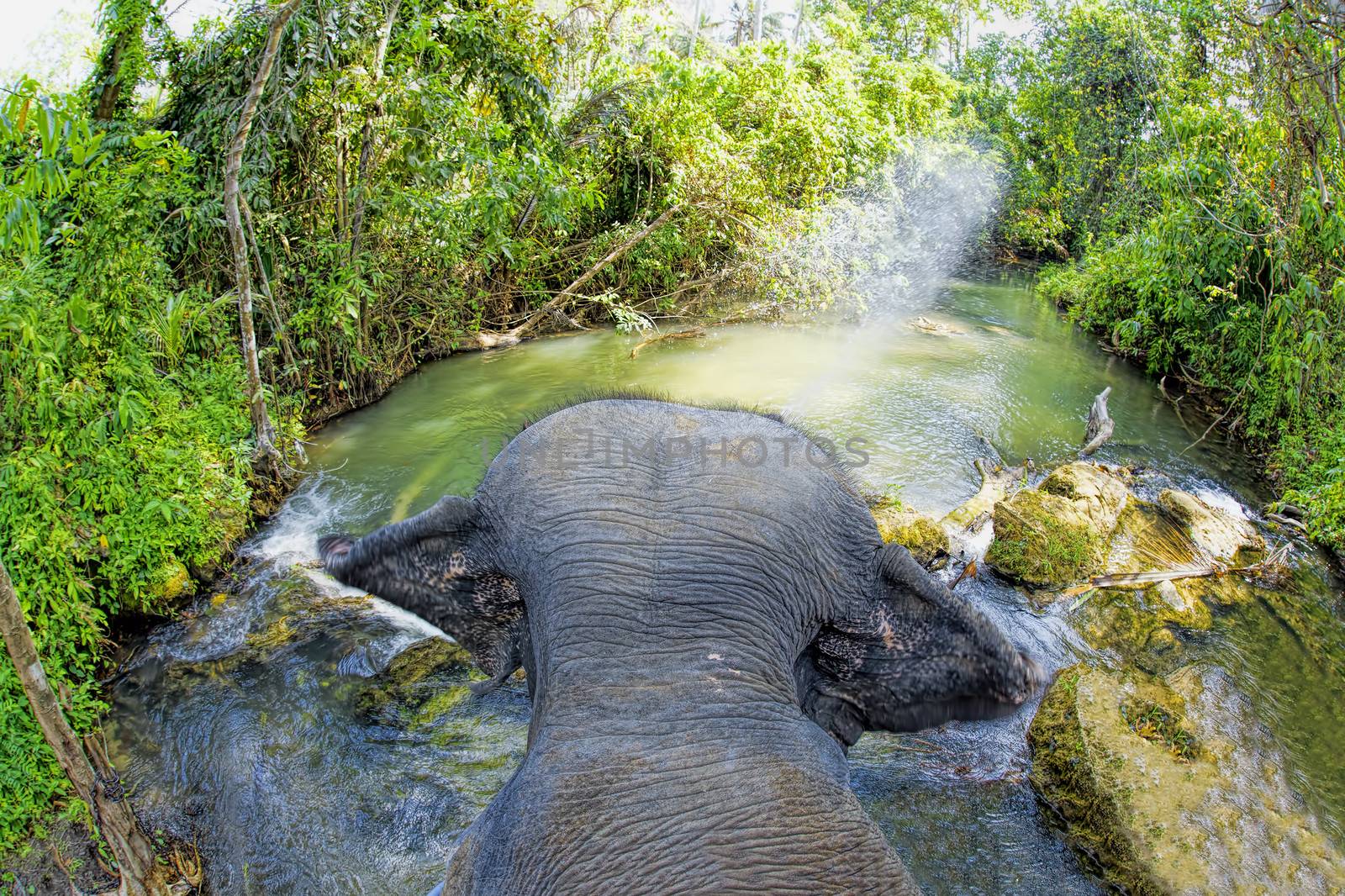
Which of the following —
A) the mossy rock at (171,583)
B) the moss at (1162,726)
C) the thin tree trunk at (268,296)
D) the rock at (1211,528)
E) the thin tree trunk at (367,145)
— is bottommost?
the mossy rock at (171,583)

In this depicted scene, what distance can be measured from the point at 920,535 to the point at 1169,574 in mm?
2130

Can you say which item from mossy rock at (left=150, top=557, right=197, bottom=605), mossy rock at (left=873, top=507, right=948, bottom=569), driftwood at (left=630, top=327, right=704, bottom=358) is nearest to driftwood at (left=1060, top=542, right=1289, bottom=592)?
mossy rock at (left=873, top=507, right=948, bottom=569)

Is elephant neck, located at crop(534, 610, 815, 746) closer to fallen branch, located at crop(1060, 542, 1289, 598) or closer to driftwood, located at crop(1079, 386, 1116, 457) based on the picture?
fallen branch, located at crop(1060, 542, 1289, 598)

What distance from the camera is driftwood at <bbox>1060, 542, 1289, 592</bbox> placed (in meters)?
6.40

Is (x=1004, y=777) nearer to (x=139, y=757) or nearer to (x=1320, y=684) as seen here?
(x=1320, y=684)

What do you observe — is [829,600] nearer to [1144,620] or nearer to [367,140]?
[1144,620]

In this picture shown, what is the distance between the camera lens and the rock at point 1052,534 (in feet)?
21.0

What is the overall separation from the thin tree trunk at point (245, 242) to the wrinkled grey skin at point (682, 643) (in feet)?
18.3

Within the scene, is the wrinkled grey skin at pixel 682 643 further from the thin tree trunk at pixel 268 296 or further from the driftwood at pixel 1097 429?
the driftwood at pixel 1097 429

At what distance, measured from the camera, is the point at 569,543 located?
65.4 inches

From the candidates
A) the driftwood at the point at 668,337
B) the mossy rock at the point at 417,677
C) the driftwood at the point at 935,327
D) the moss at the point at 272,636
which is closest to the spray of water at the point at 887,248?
the driftwood at the point at 935,327

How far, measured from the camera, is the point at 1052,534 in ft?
21.6

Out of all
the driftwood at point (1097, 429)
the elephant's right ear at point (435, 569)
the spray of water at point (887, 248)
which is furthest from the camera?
the spray of water at point (887, 248)

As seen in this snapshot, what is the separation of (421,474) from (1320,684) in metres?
7.65
